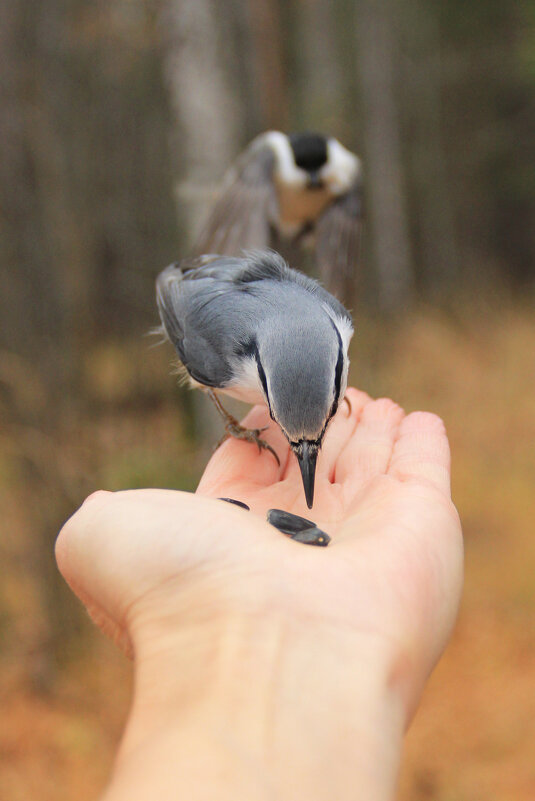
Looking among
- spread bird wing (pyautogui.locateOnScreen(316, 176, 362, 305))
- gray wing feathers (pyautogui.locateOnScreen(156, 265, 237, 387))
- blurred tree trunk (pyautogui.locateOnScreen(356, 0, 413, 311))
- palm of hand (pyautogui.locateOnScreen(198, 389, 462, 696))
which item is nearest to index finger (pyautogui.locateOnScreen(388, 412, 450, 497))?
palm of hand (pyautogui.locateOnScreen(198, 389, 462, 696))

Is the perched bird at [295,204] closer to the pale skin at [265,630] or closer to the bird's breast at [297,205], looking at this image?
the bird's breast at [297,205]

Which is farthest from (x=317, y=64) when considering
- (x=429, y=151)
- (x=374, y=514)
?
(x=374, y=514)

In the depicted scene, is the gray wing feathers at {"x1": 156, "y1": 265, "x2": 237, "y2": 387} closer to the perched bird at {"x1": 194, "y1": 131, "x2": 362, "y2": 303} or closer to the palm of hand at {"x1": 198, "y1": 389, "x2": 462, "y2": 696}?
the palm of hand at {"x1": 198, "y1": 389, "x2": 462, "y2": 696}

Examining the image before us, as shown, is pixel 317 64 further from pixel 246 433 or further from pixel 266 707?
pixel 266 707

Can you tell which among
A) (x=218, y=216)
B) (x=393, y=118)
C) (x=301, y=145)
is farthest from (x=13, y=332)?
(x=393, y=118)

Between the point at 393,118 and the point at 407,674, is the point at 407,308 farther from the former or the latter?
the point at 407,674

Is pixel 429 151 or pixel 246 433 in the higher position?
pixel 246 433
